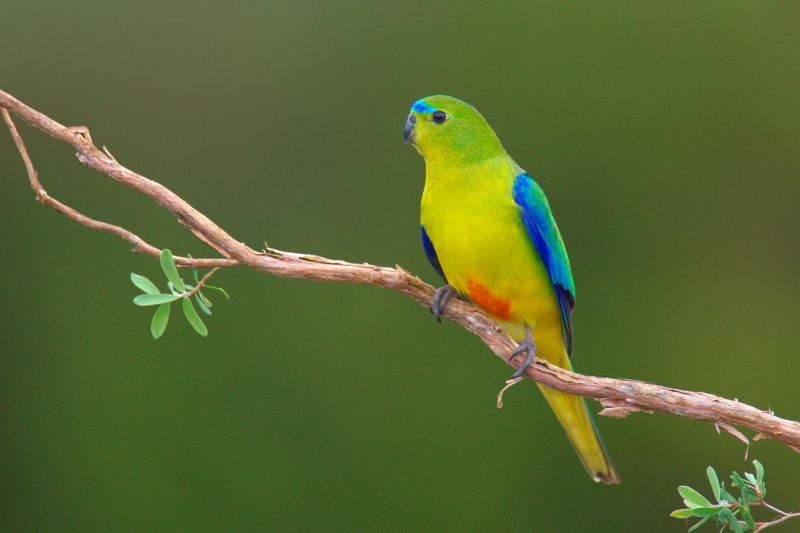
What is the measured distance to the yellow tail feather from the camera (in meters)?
2.04

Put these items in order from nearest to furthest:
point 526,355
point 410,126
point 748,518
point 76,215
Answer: point 748,518 → point 76,215 → point 526,355 → point 410,126

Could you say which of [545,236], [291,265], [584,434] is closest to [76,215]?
[291,265]

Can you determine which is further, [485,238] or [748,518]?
[485,238]

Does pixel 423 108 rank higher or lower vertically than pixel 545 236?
higher

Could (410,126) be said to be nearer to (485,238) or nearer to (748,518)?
(485,238)

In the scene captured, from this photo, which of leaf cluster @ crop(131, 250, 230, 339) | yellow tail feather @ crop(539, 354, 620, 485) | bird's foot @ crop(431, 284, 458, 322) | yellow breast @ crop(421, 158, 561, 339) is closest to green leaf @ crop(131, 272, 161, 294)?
leaf cluster @ crop(131, 250, 230, 339)

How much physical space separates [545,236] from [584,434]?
0.45m

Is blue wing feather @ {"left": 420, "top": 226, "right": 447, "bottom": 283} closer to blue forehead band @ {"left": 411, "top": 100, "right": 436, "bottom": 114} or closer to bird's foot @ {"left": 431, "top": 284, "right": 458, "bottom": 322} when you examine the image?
bird's foot @ {"left": 431, "top": 284, "right": 458, "bottom": 322}

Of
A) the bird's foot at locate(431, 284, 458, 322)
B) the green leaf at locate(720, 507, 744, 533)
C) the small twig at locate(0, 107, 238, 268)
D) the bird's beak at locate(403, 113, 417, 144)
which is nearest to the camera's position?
the green leaf at locate(720, 507, 744, 533)

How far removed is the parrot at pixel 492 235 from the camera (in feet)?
6.42

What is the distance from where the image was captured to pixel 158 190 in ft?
4.74

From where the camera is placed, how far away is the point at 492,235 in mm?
1953

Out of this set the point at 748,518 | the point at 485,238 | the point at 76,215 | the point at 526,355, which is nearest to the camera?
the point at 748,518

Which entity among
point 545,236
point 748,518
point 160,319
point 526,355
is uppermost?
point 545,236
